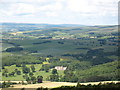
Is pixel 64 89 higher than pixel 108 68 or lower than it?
higher

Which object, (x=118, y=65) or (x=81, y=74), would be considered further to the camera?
(x=118, y=65)

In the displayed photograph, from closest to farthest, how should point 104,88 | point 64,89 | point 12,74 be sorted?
point 104,88 < point 64,89 < point 12,74

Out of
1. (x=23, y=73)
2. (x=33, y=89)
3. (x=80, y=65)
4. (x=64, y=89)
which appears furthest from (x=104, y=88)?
(x=80, y=65)

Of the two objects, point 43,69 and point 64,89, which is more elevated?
point 64,89

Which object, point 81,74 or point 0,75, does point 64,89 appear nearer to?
point 81,74

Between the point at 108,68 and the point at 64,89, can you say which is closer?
the point at 64,89

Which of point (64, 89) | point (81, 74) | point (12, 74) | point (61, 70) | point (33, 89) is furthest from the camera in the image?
point (61, 70)

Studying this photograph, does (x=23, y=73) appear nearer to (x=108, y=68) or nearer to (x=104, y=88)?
(x=108, y=68)

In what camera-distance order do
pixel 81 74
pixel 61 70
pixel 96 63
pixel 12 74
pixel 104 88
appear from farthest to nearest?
pixel 96 63
pixel 61 70
pixel 12 74
pixel 81 74
pixel 104 88

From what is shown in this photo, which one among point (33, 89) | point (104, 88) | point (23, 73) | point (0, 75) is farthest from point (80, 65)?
point (104, 88)
